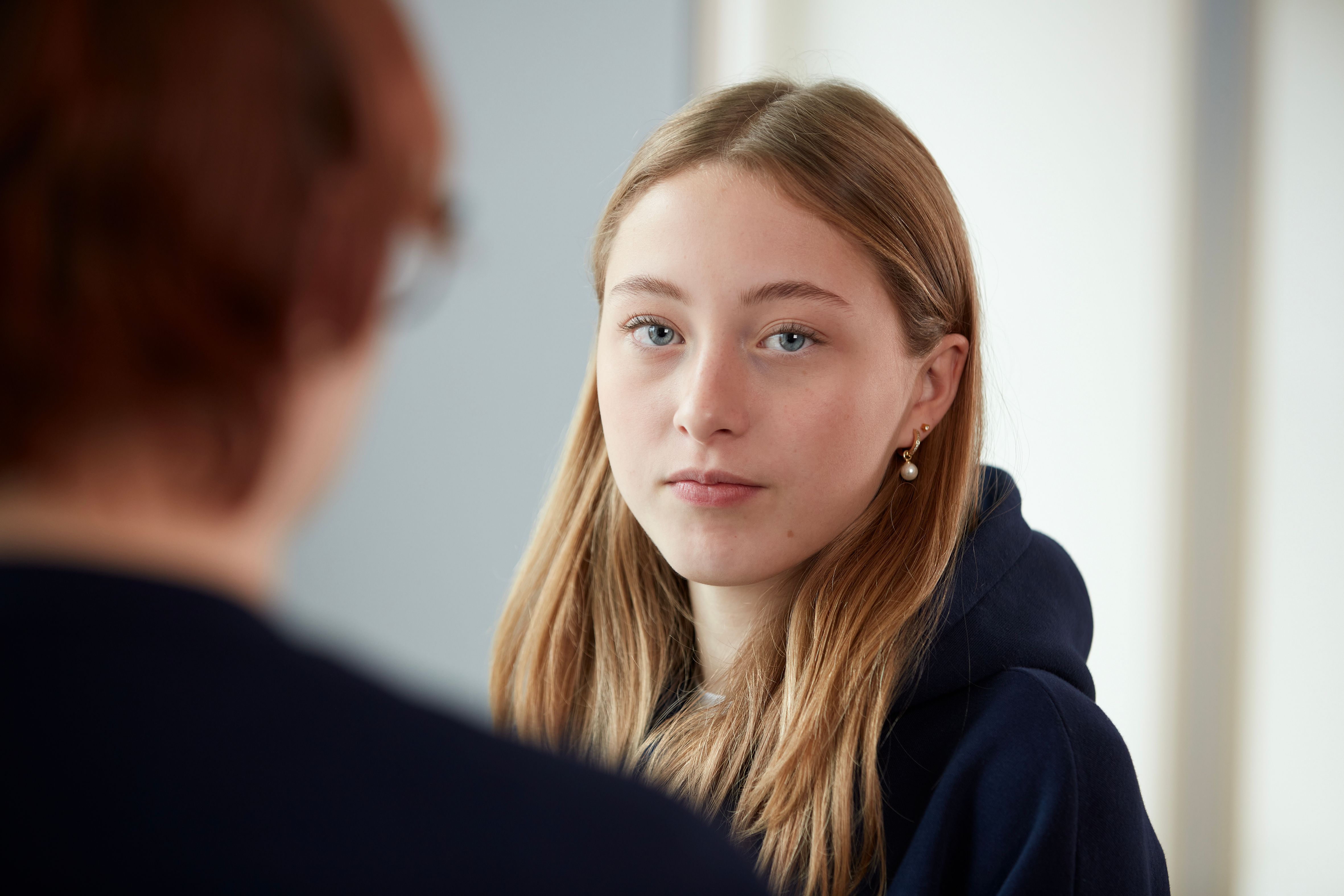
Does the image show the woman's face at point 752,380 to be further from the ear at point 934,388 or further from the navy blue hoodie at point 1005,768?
the navy blue hoodie at point 1005,768

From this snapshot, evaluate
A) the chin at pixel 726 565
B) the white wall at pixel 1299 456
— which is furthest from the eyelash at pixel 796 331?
the white wall at pixel 1299 456

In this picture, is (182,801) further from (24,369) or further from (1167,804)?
(1167,804)

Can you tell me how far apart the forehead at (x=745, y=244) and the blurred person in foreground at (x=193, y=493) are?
0.73 meters

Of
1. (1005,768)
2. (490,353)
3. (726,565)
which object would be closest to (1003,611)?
(1005,768)

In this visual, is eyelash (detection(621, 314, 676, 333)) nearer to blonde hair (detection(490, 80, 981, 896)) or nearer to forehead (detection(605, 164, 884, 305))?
forehead (detection(605, 164, 884, 305))

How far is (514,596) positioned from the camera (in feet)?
5.24

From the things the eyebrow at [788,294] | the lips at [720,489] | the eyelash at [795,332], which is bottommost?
the lips at [720,489]

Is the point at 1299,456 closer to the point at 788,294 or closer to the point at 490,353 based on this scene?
the point at 788,294

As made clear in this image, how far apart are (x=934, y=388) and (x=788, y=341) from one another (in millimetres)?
222

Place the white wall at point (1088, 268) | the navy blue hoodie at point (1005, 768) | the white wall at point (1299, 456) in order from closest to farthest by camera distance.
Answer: the navy blue hoodie at point (1005, 768)
the white wall at point (1299, 456)
the white wall at point (1088, 268)

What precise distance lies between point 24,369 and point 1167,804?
106 inches

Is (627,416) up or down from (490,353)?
down

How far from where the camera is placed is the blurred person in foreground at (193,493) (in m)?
0.39

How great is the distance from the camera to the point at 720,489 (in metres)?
1.17
